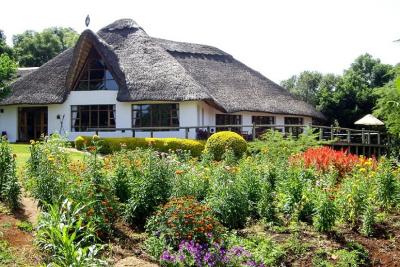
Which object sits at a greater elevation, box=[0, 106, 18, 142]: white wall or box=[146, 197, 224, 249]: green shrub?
box=[0, 106, 18, 142]: white wall

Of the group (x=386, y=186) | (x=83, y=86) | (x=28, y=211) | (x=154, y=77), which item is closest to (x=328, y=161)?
(x=386, y=186)

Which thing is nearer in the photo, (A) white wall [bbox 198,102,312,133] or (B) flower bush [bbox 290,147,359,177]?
(B) flower bush [bbox 290,147,359,177]

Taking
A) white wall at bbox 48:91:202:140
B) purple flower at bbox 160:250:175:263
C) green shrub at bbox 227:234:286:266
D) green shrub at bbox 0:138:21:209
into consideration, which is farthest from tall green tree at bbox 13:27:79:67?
purple flower at bbox 160:250:175:263

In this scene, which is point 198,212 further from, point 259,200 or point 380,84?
point 380,84

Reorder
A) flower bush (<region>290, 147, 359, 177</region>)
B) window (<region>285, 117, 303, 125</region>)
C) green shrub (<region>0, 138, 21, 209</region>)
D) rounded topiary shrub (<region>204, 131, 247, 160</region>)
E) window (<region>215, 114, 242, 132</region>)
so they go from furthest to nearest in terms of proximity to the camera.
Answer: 1. window (<region>285, 117, 303, 125</region>)
2. window (<region>215, 114, 242, 132</region>)
3. rounded topiary shrub (<region>204, 131, 247, 160</region>)
4. flower bush (<region>290, 147, 359, 177</region>)
5. green shrub (<region>0, 138, 21, 209</region>)

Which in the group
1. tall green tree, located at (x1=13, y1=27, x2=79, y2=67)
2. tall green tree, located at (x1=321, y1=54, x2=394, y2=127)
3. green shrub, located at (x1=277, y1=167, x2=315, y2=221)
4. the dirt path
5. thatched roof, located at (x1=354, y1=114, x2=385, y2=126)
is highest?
tall green tree, located at (x1=13, y1=27, x2=79, y2=67)

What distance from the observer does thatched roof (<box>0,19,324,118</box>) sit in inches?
1059

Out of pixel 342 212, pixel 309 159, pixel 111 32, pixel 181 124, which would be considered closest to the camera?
pixel 342 212

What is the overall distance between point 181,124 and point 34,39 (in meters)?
33.8

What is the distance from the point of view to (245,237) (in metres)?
8.20

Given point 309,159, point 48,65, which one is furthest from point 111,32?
point 309,159

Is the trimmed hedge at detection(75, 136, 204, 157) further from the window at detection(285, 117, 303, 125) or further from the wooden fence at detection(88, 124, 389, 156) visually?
the window at detection(285, 117, 303, 125)

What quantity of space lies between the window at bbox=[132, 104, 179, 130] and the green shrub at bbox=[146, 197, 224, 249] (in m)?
19.8

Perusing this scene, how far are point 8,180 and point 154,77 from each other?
18557 mm
